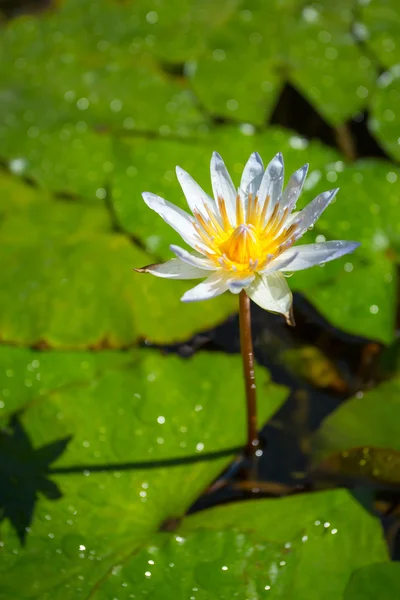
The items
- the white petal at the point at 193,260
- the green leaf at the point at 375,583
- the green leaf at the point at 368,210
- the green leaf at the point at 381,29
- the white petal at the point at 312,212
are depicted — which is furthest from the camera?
the green leaf at the point at 381,29

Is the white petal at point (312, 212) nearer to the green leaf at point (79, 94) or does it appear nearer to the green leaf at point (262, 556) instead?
the green leaf at point (262, 556)

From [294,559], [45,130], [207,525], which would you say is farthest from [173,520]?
[45,130]

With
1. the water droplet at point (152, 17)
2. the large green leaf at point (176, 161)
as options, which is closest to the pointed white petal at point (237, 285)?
the large green leaf at point (176, 161)

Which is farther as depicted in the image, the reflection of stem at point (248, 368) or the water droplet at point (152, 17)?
the water droplet at point (152, 17)

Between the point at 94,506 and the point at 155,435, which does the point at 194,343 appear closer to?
the point at 155,435

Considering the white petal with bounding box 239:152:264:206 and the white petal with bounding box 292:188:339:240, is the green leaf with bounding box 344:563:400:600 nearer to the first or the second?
the white petal with bounding box 292:188:339:240

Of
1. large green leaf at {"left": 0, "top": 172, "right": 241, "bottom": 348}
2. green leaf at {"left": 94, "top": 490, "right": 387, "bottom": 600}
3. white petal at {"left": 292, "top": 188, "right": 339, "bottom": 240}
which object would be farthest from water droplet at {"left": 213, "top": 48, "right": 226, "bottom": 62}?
green leaf at {"left": 94, "top": 490, "right": 387, "bottom": 600}
